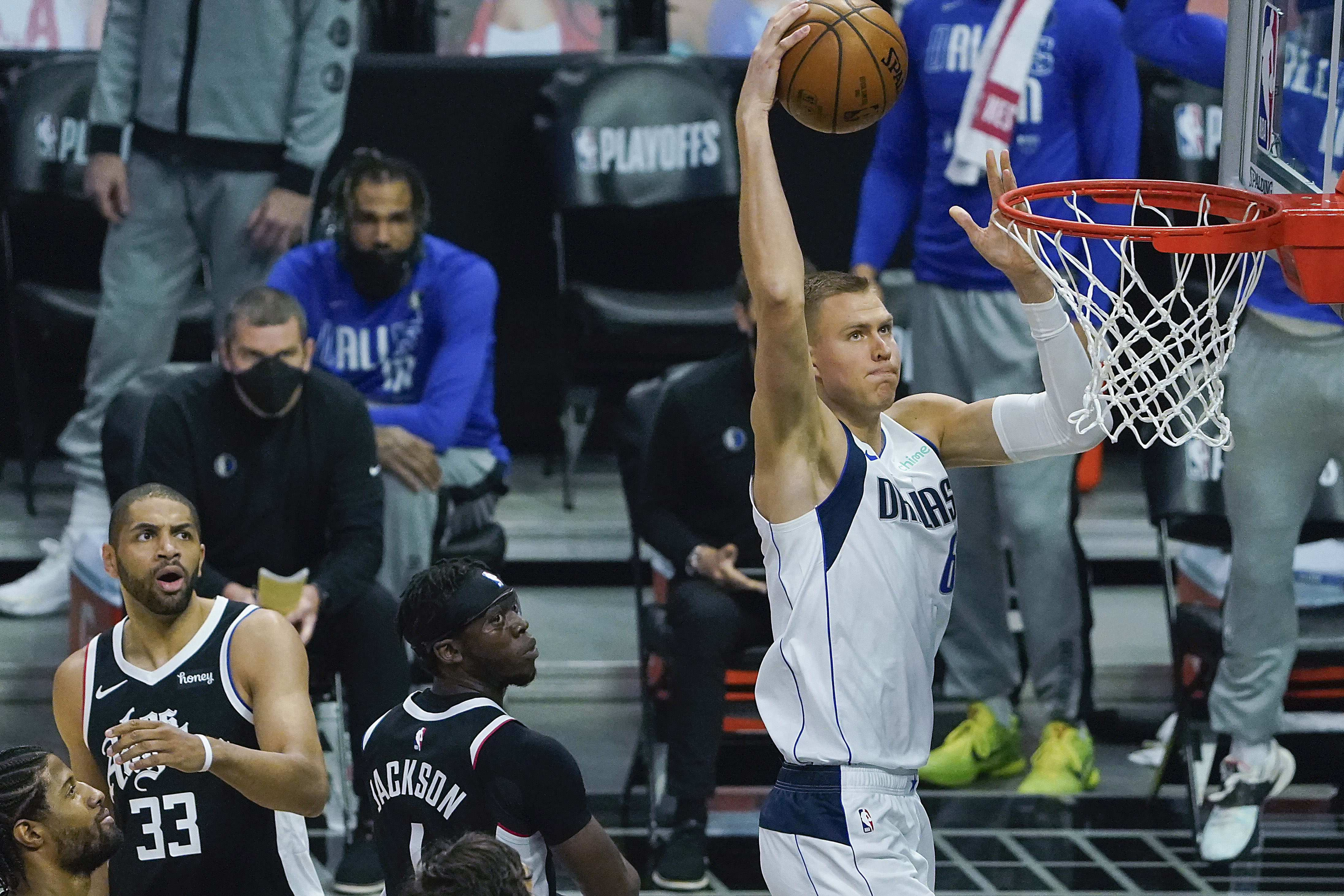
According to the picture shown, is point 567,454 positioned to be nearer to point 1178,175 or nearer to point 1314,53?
point 1178,175

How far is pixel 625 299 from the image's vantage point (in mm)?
7371

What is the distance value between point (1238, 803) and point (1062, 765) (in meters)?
0.59

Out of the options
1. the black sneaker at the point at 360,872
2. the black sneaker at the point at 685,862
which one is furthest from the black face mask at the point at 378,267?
the black sneaker at the point at 685,862

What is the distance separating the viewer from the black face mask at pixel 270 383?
533 cm

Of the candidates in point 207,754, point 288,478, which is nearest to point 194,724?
point 207,754

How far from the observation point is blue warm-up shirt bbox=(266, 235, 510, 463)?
20.4 ft

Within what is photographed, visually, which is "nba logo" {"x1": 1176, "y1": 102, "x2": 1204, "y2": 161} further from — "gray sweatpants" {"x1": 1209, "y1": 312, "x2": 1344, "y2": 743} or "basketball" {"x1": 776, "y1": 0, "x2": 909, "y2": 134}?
"basketball" {"x1": 776, "y1": 0, "x2": 909, "y2": 134}

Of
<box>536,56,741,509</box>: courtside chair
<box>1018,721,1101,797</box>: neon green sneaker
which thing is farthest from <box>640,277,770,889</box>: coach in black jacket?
<box>536,56,741,509</box>: courtside chair

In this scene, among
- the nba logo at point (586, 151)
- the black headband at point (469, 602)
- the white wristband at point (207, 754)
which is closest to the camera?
the white wristband at point (207, 754)

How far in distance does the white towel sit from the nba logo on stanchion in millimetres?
1678

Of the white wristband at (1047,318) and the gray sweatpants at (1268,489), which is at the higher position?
the white wristband at (1047,318)

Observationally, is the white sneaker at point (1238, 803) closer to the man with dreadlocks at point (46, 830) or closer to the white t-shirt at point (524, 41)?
the man with dreadlocks at point (46, 830)

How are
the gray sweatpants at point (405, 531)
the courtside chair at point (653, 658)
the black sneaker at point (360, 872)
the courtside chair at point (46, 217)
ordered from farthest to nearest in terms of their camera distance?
the courtside chair at point (46, 217)
the gray sweatpants at point (405, 531)
the courtside chair at point (653, 658)
the black sneaker at point (360, 872)

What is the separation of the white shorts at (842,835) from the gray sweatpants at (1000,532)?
8.03ft
